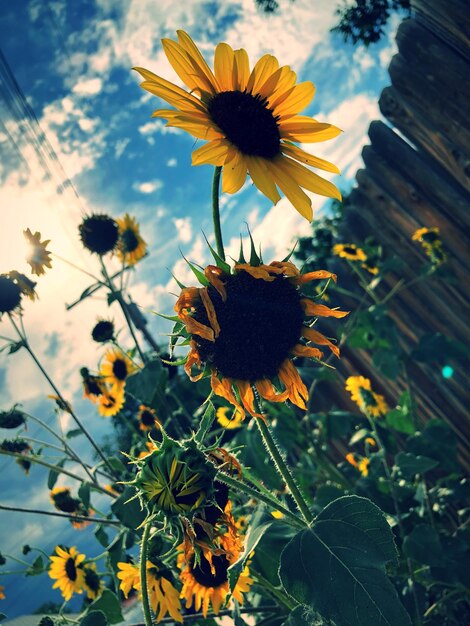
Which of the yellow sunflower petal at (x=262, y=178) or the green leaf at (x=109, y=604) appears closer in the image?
the yellow sunflower petal at (x=262, y=178)

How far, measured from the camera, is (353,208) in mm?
2553

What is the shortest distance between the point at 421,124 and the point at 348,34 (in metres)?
3.61

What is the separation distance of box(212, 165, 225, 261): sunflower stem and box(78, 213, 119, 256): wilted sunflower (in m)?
1.43

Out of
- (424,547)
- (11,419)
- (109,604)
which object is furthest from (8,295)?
(424,547)

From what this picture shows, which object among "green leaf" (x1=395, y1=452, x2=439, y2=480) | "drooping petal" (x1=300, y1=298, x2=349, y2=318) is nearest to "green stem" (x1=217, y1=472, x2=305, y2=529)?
"drooping petal" (x1=300, y1=298, x2=349, y2=318)

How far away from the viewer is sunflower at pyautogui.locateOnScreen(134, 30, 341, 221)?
0.79m

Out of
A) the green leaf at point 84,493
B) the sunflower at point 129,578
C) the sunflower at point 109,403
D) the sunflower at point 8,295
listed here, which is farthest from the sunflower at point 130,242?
the sunflower at point 129,578

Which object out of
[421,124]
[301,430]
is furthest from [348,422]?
[421,124]

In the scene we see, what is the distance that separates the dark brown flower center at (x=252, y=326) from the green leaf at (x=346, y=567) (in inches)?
10.7

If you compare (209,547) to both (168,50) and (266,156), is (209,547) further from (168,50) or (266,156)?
(168,50)

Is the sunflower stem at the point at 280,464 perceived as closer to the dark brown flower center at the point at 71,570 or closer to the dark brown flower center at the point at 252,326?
the dark brown flower center at the point at 252,326

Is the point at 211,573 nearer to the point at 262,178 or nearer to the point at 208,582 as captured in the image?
the point at 208,582

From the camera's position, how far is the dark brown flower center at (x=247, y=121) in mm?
846

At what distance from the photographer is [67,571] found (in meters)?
2.14
